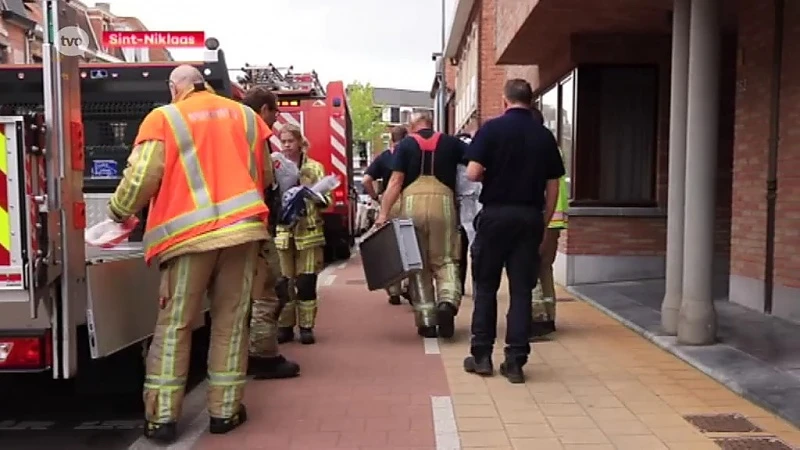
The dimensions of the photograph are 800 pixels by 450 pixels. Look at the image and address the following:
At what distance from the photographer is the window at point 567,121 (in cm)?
1149

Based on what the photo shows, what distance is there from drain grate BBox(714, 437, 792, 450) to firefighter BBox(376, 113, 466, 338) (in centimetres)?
294

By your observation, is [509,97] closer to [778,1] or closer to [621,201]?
[778,1]

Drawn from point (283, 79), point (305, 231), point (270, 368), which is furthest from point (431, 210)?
point (283, 79)

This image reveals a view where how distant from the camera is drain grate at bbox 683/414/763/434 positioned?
4.75m

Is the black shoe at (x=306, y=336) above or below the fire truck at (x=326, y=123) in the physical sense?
below

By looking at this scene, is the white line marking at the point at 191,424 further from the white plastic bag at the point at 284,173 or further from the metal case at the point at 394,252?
the metal case at the point at 394,252

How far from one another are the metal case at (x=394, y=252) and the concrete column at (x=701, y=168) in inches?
86.7

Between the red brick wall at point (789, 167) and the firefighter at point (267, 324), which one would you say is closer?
the firefighter at point (267, 324)

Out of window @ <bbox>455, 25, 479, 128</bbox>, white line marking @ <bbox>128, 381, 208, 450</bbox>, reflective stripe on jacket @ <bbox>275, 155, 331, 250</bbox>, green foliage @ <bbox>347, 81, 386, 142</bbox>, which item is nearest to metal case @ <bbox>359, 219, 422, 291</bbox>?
reflective stripe on jacket @ <bbox>275, 155, 331, 250</bbox>

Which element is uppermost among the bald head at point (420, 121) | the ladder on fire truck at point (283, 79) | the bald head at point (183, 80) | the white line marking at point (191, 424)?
the ladder on fire truck at point (283, 79)

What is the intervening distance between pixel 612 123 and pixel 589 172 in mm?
720

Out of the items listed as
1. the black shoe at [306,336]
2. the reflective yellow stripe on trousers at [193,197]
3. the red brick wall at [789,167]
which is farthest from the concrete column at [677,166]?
the reflective yellow stripe on trousers at [193,197]

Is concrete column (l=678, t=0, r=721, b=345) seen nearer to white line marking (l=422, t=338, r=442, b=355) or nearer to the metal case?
white line marking (l=422, t=338, r=442, b=355)

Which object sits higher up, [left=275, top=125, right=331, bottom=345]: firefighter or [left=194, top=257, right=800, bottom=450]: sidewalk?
[left=275, top=125, right=331, bottom=345]: firefighter
